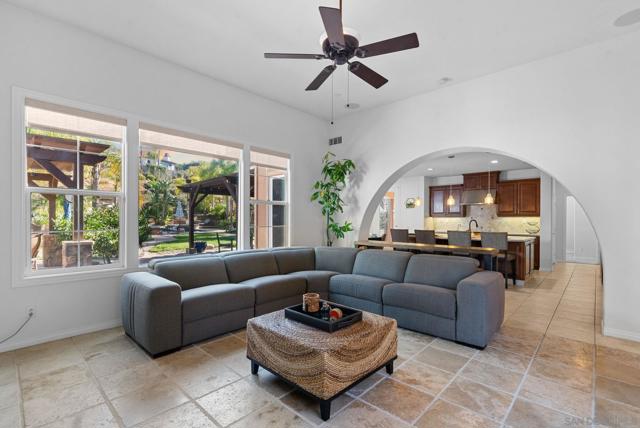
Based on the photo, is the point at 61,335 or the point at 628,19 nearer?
the point at 628,19

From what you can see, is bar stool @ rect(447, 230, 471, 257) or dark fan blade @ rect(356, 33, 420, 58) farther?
bar stool @ rect(447, 230, 471, 257)

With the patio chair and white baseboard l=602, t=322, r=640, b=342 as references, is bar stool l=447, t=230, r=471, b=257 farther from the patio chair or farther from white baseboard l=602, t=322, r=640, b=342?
the patio chair

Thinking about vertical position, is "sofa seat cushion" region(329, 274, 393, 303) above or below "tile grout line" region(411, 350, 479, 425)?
above

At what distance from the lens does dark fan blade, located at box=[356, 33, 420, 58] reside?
2275mm

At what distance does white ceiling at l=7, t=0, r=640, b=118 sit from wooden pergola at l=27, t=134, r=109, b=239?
1.27 meters

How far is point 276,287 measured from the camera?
3.75 m

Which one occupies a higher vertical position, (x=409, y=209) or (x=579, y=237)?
(x=409, y=209)

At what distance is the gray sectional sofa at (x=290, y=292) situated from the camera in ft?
9.49

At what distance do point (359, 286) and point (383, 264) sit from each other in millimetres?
505

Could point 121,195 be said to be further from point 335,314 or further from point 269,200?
point 335,314

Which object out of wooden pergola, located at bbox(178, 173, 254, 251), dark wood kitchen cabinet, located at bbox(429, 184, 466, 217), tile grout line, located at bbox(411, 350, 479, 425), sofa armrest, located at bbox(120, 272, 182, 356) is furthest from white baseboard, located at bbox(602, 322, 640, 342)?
dark wood kitchen cabinet, located at bbox(429, 184, 466, 217)

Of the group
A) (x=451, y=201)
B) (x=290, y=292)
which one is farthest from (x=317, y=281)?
(x=451, y=201)

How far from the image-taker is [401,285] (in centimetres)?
359

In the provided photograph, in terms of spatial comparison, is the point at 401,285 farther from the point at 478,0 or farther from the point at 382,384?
the point at 478,0
